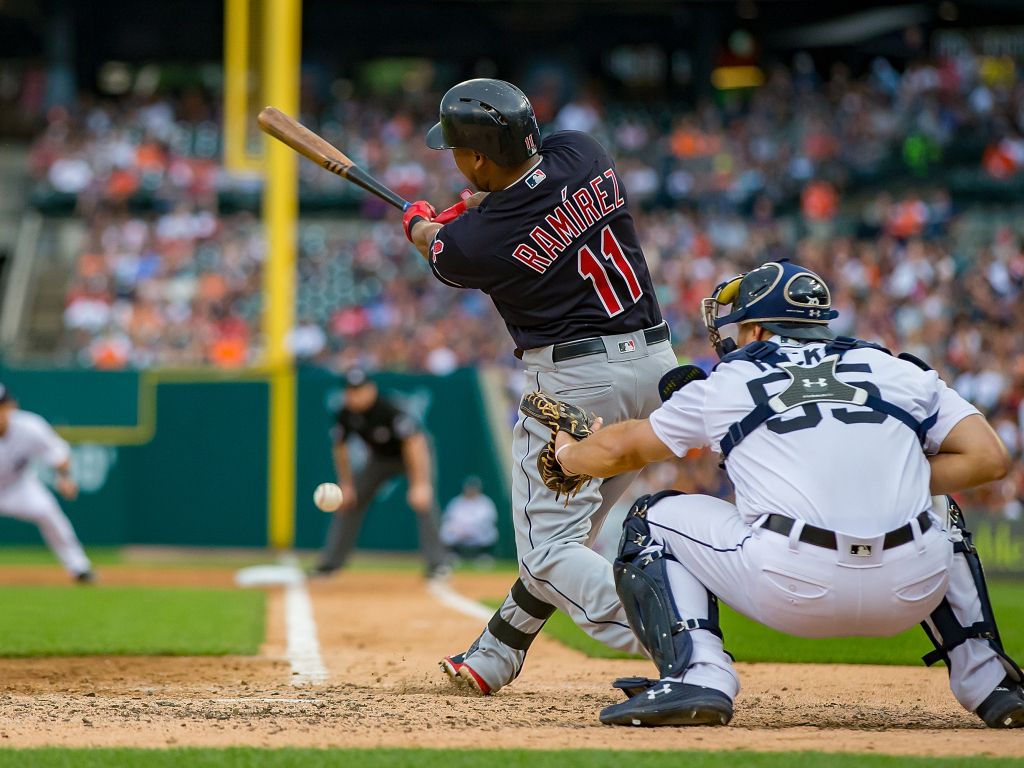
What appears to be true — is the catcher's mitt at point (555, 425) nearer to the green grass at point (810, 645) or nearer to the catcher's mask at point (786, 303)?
the catcher's mask at point (786, 303)

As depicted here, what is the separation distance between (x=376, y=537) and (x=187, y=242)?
292 inches

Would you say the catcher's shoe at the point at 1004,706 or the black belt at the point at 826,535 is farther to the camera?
the catcher's shoe at the point at 1004,706

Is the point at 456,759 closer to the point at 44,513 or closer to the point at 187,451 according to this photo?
the point at 44,513

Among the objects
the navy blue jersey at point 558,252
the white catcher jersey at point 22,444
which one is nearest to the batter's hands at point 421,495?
the white catcher jersey at point 22,444

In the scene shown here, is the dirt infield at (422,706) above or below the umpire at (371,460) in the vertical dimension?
below

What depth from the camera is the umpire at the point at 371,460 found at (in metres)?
11.8

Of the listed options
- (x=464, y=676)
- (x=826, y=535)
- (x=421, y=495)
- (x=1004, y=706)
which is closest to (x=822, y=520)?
(x=826, y=535)

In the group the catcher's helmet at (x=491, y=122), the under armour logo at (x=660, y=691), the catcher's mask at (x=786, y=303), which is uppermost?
the catcher's helmet at (x=491, y=122)

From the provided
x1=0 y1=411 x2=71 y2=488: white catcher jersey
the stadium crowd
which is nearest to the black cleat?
x1=0 y1=411 x2=71 y2=488: white catcher jersey

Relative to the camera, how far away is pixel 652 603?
4145 millimetres

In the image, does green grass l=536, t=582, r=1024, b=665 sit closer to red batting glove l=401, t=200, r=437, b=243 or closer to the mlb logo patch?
red batting glove l=401, t=200, r=437, b=243

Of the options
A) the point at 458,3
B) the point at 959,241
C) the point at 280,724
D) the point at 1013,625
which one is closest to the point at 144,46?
the point at 458,3

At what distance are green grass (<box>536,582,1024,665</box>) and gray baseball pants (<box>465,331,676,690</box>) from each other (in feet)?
6.02

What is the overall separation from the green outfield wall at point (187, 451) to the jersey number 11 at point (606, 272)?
11187 mm
